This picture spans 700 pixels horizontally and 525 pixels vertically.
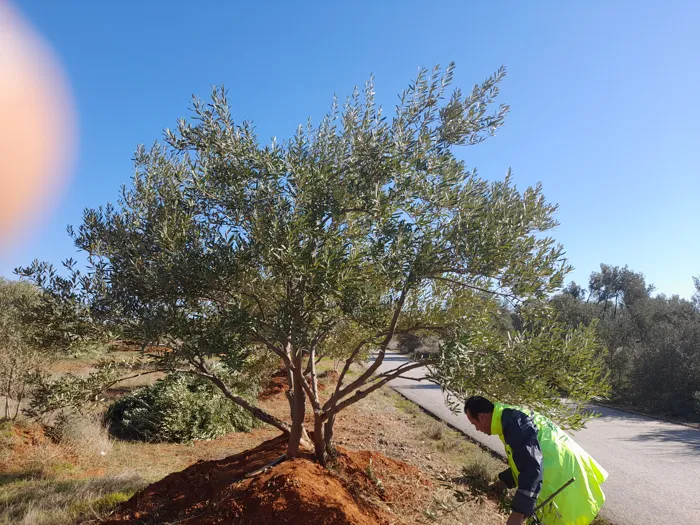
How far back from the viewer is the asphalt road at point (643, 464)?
7.41 metres

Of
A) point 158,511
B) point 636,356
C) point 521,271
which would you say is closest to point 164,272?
point 158,511

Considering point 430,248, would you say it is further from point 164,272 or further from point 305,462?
point 305,462

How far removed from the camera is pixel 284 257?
4227mm

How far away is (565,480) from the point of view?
3.68m

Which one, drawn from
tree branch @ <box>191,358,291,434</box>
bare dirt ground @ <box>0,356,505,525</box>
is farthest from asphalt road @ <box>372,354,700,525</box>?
tree branch @ <box>191,358,291,434</box>

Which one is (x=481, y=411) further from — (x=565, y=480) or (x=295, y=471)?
(x=295, y=471)

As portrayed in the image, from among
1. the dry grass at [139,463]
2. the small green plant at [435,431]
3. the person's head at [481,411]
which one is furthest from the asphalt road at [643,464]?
the person's head at [481,411]

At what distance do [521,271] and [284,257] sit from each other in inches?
92.2

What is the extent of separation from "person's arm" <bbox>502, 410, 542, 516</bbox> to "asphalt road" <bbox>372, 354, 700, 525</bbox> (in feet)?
15.5

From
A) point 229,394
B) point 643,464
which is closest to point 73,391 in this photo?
point 229,394

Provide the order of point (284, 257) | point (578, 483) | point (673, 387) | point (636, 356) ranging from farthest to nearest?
point (636, 356), point (673, 387), point (284, 257), point (578, 483)

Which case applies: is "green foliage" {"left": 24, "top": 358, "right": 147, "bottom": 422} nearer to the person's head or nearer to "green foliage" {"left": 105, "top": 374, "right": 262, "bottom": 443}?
the person's head

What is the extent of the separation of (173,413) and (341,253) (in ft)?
29.3

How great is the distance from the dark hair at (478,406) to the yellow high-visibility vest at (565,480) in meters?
0.13
